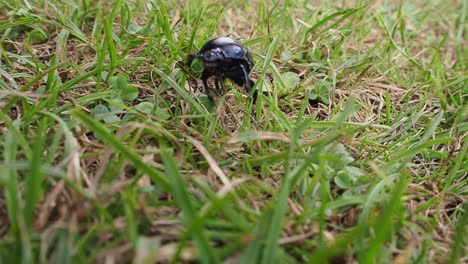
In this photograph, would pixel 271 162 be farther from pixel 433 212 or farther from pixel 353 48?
pixel 353 48

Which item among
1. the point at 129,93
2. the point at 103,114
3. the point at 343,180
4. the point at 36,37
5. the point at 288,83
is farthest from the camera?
the point at 36,37

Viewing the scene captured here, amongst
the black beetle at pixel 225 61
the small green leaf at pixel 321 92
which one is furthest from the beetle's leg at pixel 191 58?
the small green leaf at pixel 321 92

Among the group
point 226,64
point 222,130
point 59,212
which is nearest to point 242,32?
point 226,64

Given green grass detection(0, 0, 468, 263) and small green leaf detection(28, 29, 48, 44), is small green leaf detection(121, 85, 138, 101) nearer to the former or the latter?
green grass detection(0, 0, 468, 263)

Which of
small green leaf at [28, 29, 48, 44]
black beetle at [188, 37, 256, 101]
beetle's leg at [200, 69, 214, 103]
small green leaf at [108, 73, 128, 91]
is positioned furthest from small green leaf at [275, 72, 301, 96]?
small green leaf at [28, 29, 48, 44]

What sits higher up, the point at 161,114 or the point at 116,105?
the point at 116,105

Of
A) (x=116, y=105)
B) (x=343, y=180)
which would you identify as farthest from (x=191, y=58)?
(x=343, y=180)

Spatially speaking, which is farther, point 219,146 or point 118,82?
point 118,82

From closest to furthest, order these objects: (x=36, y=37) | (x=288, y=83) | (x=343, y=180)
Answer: (x=343, y=180) < (x=288, y=83) < (x=36, y=37)

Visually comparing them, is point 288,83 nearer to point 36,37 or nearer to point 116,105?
point 116,105
